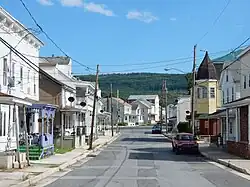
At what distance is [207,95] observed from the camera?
69.6 meters

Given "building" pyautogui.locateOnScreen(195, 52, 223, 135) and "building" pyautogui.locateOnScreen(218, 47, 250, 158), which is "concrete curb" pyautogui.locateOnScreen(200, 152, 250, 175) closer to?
"building" pyautogui.locateOnScreen(218, 47, 250, 158)

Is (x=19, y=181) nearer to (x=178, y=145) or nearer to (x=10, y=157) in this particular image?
(x=10, y=157)

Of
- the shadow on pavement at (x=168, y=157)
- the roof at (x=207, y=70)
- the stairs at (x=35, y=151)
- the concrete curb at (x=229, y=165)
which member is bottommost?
the shadow on pavement at (x=168, y=157)

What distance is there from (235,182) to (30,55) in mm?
22809

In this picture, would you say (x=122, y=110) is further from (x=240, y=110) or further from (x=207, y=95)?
(x=240, y=110)

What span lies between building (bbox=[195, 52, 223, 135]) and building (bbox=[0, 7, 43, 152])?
34529mm

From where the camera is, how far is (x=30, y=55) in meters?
38.4

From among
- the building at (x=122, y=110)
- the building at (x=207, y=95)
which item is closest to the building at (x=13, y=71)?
the building at (x=207, y=95)

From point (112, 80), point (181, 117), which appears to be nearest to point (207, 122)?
point (112, 80)

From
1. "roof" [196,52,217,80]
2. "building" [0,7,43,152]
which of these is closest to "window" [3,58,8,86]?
"building" [0,7,43,152]

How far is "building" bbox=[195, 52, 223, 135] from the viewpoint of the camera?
69312 millimetres

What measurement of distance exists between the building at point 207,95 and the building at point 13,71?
34.5m

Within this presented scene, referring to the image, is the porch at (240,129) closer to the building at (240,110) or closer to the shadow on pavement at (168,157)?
the building at (240,110)

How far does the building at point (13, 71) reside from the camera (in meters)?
30.1
